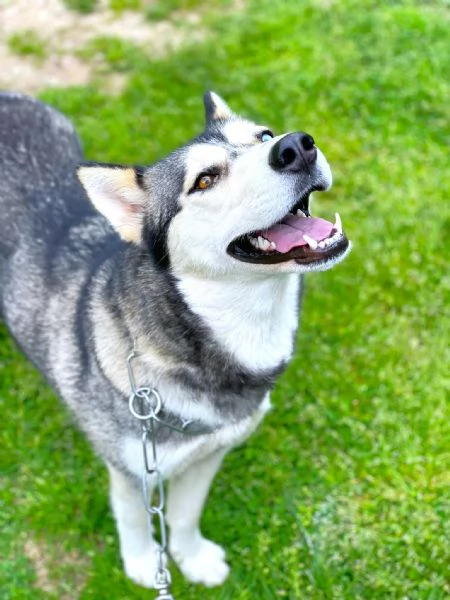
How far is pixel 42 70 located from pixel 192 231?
4611mm

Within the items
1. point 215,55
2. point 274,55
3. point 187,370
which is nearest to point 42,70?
point 215,55

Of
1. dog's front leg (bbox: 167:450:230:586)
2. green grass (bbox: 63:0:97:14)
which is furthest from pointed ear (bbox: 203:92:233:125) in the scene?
green grass (bbox: 63:0:97:14)

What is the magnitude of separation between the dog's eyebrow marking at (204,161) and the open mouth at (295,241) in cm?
32

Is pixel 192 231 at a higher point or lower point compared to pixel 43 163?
higher

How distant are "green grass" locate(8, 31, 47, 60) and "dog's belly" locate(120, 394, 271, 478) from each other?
16.0 feet

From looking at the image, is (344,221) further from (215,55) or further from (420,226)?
(215,55)

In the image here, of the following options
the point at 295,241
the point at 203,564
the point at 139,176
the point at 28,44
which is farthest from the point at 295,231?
the point at 28,44

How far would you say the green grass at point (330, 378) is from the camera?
12.4ft

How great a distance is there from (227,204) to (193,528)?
1.88 m

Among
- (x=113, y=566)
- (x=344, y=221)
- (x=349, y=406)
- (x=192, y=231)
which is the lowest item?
(x=113, y=566)

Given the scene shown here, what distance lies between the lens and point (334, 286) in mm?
4992

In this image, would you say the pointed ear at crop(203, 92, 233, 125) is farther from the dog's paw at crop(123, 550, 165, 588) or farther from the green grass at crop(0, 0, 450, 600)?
the dog's paw at crop(123, 550, 165, 588)

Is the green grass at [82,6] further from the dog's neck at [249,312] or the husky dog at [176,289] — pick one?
the dog's neck at [249,312]

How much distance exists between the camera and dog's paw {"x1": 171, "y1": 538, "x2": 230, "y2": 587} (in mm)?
3715
